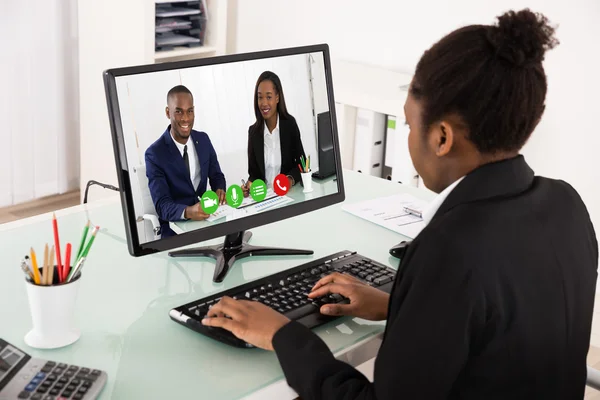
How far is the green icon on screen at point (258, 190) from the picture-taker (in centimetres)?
150

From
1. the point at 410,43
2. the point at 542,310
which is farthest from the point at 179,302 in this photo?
the point at 410,43

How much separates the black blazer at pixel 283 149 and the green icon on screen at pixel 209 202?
0.08 metres

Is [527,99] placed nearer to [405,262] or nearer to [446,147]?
[446,147]

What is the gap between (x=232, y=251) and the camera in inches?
61.7

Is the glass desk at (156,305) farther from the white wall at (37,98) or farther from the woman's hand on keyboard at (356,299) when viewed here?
the white wall at (37,98)

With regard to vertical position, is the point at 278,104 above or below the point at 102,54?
above

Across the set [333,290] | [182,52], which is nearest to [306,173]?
[333,290]

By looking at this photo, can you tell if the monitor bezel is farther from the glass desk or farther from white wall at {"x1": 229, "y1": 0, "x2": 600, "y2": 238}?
white wall at {"x1": 229, "y1": 0, "x2": 600, "y2": 238}

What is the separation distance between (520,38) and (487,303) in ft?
1.13

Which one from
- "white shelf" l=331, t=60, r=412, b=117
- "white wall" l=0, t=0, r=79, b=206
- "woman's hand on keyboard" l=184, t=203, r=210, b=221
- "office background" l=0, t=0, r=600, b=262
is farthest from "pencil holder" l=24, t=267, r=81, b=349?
"white wall" l=0, t=0, r=79, b=206

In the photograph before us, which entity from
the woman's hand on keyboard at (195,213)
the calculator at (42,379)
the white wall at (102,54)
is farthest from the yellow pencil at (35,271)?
the white wall at (102,54)

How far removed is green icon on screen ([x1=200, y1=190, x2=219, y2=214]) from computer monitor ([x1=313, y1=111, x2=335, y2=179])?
25cm

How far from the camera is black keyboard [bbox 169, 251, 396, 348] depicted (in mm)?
1263

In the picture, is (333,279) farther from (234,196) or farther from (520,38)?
(520,38)
